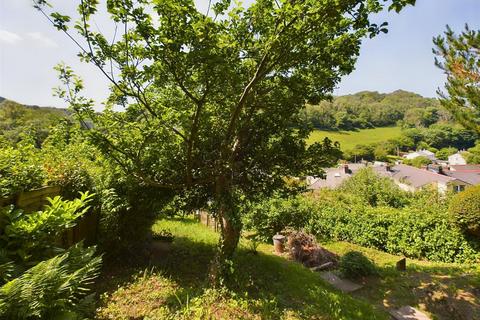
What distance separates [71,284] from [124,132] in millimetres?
2701

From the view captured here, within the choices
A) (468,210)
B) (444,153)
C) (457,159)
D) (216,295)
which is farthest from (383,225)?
(444,153)

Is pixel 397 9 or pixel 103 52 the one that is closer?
pixel 397 9

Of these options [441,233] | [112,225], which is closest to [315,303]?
[112,225]

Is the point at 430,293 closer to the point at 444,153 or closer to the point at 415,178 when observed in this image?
the point at 415,178

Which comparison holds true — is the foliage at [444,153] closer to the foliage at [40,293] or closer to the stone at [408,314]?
the stone at [408,314]

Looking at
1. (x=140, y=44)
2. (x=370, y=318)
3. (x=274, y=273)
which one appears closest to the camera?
(x=140, y=44)

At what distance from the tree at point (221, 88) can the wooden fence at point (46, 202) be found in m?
1.17

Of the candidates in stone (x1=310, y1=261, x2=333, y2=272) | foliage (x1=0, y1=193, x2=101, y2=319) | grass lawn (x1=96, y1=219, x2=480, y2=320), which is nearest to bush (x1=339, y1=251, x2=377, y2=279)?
grass lawn (x1=96, y1=219, x2=480, y2=320)

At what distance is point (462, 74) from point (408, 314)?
9254mm

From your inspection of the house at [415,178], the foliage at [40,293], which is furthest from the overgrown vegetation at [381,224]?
the house at [415,178]

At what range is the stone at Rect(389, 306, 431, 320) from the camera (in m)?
5.07

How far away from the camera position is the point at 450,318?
5.16 meters

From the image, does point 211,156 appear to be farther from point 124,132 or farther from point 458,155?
point 458,155

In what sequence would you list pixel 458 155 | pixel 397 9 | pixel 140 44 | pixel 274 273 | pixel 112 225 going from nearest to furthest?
pixel 397 9 → pixel 140 44 → pixel 112 225 → pixel 274 273 → pixel 458 155
